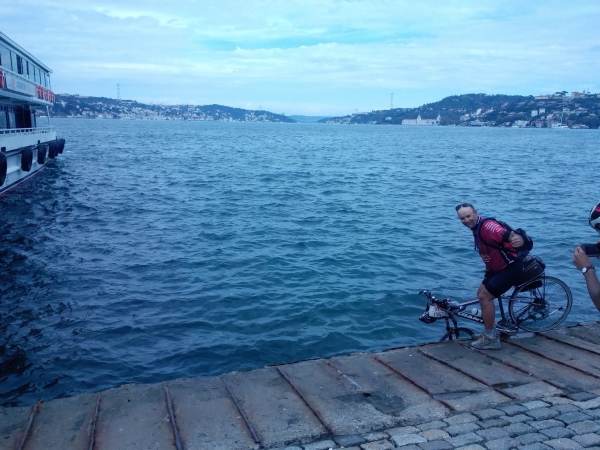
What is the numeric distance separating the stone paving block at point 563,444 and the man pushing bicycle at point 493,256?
7.10 feet

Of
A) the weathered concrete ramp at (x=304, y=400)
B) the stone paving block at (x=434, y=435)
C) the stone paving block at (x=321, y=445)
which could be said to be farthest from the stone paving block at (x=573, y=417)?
the stone paving block at (x=321, y=445)

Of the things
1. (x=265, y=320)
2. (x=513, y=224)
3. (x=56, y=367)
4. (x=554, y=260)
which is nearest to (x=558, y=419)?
(x=265, y=320)

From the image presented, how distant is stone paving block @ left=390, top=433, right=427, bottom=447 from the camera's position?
4594 mm

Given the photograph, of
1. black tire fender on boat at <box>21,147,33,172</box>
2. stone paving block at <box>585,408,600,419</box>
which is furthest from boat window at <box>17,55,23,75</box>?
stone paving block at <box>585,408,600,419</box>

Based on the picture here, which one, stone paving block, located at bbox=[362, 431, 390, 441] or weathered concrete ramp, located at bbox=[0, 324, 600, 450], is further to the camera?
weathered concrete ramp, located at bbox=[0, 324, 600, 450]

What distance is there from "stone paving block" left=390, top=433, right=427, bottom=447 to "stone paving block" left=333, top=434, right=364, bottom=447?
0.27m

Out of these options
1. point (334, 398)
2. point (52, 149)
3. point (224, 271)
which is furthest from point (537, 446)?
point (52, 149)

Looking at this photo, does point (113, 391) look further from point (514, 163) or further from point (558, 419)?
point (514, 163)

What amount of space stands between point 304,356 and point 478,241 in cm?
389

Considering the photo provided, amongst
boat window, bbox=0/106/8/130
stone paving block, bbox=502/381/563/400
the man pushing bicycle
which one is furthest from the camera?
boat window, bbox=0/106/8/130

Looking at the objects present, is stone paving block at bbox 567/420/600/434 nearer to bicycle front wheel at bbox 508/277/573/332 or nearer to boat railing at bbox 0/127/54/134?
bicycle front wheel at bbox 508/277/573/332

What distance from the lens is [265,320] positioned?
1055 centimetres

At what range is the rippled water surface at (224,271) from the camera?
9.16 meters

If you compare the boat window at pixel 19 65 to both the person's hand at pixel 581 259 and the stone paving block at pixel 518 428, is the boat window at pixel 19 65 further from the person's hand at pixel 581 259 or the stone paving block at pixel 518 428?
the stone paving block at pixel 518 428
